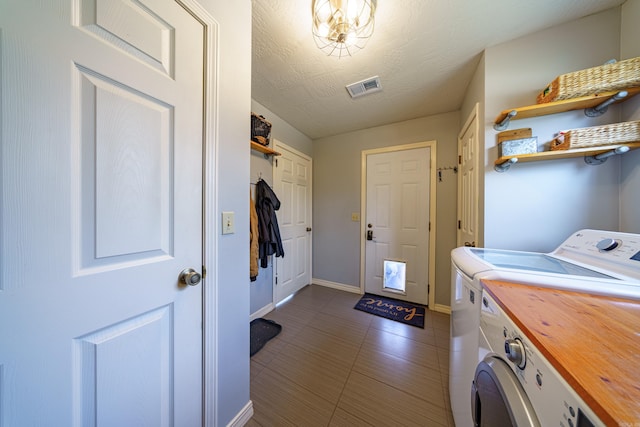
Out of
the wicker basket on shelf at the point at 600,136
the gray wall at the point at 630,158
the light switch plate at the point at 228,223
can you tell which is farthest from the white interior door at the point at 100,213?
the gray wall at the point at 630,158

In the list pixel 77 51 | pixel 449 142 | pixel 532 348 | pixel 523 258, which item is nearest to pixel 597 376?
pixel 532 348

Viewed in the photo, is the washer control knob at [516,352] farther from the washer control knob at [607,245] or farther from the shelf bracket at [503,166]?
the shelf bracket at [503,166]

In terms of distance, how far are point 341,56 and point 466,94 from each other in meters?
1.29

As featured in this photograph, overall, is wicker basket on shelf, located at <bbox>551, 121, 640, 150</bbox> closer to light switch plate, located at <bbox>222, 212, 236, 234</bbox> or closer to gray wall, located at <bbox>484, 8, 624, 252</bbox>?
gray wall, located at <bbox>484, 8, 624, 252</bbox>

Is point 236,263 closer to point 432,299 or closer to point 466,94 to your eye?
point 432,299

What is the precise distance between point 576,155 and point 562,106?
0.31m

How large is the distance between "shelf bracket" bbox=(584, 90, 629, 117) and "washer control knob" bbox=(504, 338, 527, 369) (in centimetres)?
147

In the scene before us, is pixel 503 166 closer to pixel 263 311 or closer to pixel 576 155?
pixel 576 155

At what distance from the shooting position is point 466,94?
1.81 m

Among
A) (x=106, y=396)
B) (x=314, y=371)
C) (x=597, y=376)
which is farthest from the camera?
(x=314, y=371)

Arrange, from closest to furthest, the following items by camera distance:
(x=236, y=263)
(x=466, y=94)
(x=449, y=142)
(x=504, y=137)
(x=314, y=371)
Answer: (x=236, y=263) → (x=504, y=137) → (x=314, y=371) → (x=466, y=94) → (x=449, y=142)

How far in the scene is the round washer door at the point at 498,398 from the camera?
1.52 feet

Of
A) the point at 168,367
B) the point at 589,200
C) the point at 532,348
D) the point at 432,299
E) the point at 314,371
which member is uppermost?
the point at 589,200

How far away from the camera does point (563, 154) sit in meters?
1.10
